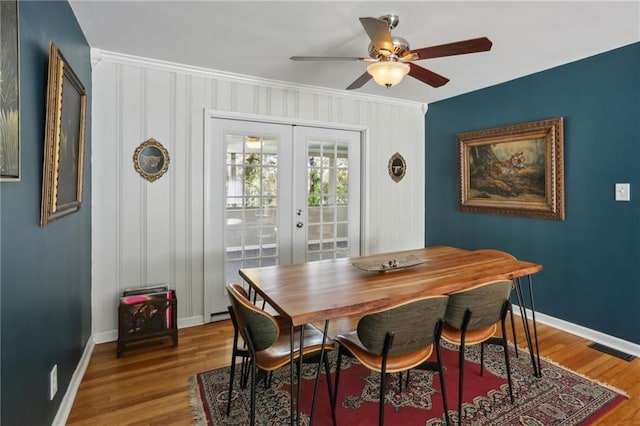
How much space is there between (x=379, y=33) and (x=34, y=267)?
6.56ft

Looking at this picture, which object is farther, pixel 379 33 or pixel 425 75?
pixel 425 75

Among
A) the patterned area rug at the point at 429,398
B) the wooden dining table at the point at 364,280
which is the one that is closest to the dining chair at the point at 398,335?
the wooden dining table at the point at 364,280

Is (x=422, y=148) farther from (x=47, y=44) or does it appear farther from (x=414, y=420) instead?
(x=47, y=44)

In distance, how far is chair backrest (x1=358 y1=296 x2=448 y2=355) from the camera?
1.58m

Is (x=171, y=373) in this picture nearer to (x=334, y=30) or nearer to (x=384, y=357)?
(x=384, y=357)

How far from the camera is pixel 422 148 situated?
4695 mm

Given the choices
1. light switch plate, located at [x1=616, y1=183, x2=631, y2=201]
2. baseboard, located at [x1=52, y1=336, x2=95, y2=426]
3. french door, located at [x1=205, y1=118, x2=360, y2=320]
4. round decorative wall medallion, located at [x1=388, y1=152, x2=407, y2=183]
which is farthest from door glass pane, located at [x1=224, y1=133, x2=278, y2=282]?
light switch plate, located at [x1=616, y1=183, x2=631, y2=201]

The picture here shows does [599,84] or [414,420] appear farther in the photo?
[599,84]

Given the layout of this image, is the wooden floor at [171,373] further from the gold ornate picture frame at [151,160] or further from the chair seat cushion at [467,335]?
the gold ornate picture frame at [151,160]

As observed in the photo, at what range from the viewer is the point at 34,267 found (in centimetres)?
148

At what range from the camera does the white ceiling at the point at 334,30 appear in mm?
2186

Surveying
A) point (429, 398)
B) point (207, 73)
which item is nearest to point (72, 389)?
point (429, 398)

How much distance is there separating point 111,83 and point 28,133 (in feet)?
5.91

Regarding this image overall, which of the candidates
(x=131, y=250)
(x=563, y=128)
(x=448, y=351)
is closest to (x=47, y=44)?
(x=131, y=250)
